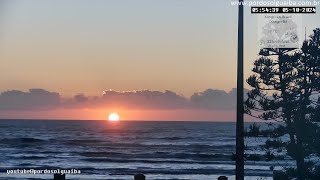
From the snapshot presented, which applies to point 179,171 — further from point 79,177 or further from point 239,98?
point 239,98

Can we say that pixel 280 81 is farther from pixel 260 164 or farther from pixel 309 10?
pixel 260 164

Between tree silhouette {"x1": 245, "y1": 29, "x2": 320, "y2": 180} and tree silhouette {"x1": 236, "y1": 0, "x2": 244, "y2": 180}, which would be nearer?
tree silhouette {"x1": 236, "y1": 0, "x2": 244, "y2": 180}

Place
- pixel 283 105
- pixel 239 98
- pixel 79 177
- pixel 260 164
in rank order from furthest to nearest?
pixel 260 164 → pixel 79 177 → pixel 283 105 → pixel 239 98

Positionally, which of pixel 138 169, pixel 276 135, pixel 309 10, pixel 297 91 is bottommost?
pixel 138 169

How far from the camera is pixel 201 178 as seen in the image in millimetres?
39094

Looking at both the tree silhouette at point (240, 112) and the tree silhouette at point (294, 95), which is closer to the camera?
the tree silhouette at point (240, 112)

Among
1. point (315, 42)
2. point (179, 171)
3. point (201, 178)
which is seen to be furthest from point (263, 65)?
point (179, 171)

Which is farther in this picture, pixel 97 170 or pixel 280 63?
pixel 97 170

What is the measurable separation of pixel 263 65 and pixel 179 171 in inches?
931

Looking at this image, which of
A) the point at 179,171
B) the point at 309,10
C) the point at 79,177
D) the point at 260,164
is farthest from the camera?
the point at 260,164

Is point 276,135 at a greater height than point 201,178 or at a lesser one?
greater

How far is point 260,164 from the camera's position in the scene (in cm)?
4938

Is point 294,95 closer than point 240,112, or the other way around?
point 240,112

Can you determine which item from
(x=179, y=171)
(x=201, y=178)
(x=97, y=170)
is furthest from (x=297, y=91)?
(x=97, y=170)
